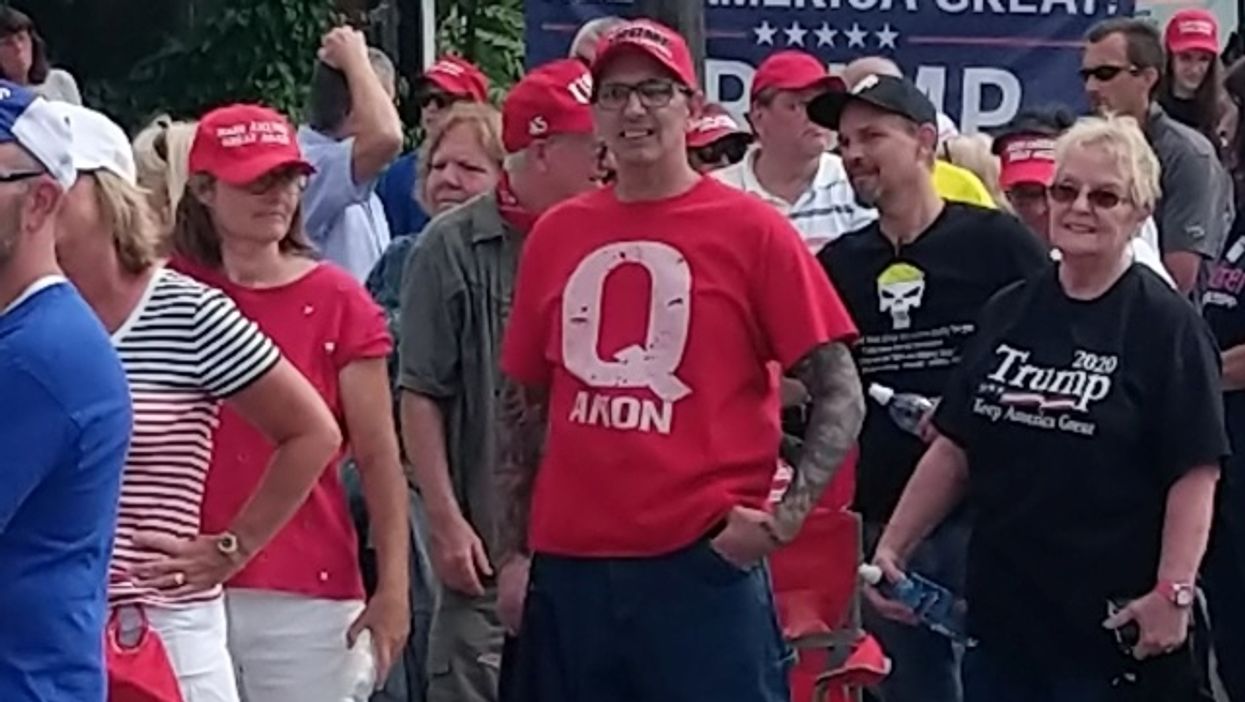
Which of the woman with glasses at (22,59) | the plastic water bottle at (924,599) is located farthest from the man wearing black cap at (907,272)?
the woman with glasses at (22,59)

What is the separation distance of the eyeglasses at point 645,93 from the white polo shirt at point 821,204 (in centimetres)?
244

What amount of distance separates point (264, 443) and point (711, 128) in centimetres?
330

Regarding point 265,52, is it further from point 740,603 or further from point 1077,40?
point 740,603

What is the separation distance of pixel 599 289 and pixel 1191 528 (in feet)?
4.37

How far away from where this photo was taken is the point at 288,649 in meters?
6.03

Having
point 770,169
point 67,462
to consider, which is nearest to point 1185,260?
point 770,169

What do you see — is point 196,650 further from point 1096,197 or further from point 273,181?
point 1096,197

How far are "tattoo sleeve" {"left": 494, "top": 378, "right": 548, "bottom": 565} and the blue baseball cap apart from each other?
1916 mm

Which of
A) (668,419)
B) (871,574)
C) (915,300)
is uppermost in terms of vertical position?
(668,419)

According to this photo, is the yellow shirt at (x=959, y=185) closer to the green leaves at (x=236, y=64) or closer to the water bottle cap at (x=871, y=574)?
the water bottle cap at (x=871, y=574)

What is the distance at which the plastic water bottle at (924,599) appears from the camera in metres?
6.52

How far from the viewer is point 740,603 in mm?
5676

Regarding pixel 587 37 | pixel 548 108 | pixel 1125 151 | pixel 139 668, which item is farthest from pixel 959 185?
pixel 139 668

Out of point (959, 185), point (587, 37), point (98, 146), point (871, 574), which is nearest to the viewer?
point (98, 146)
